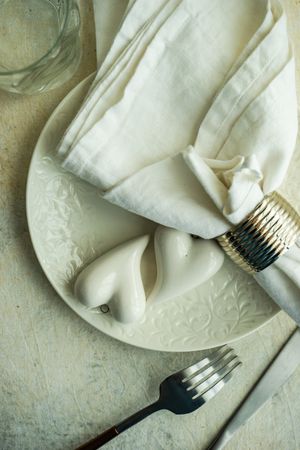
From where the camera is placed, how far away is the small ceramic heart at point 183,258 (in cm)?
35

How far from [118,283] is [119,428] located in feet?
0.44

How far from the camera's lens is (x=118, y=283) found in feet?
1.17

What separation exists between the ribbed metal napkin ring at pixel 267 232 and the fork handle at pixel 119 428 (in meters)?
0.16

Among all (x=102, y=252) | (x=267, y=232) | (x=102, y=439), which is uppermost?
(x=267, y=232)

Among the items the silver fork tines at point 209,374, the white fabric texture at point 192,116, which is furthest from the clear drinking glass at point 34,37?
the silver fork tines at point 209,374

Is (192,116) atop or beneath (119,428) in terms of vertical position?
atop

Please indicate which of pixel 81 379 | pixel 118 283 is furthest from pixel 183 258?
pixel 81 379

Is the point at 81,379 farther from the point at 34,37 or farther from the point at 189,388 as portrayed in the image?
the point at 34,37

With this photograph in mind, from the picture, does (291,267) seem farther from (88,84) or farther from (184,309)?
(88,84)

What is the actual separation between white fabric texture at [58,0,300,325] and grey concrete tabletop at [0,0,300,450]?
0.10 metres

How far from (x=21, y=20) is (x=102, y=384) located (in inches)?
12.8

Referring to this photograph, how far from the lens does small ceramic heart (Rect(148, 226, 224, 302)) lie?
1.14 feet

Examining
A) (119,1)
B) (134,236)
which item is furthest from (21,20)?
(134,236)

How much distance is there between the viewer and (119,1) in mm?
354
